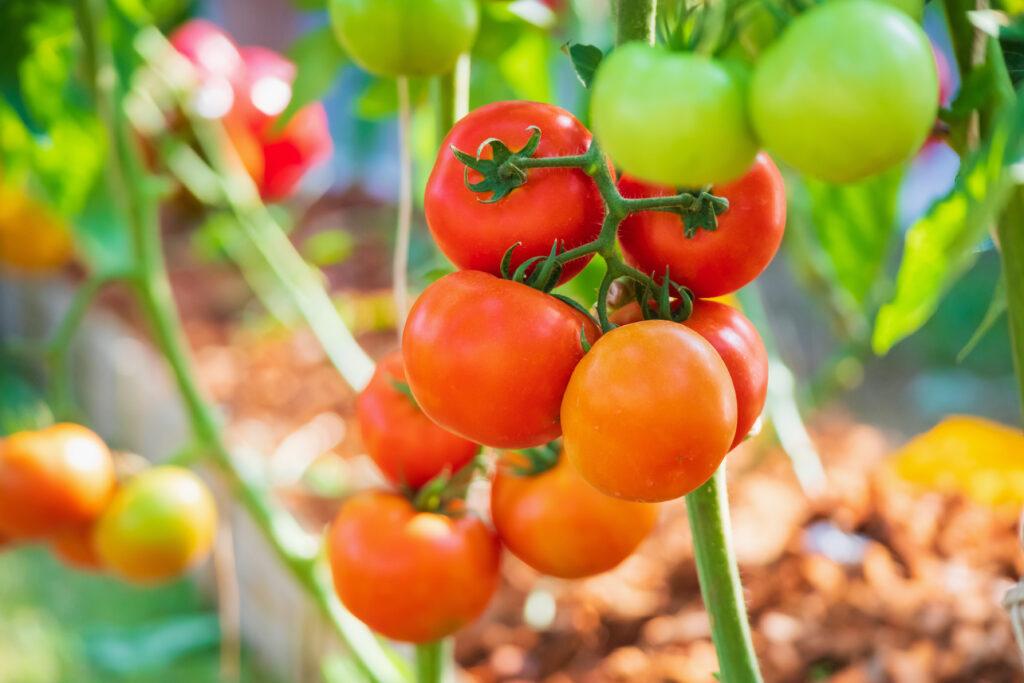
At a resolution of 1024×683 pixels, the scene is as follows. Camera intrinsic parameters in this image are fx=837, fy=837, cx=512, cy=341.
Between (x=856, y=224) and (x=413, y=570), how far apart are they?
1.25 ft

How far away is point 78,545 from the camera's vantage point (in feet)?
2.35

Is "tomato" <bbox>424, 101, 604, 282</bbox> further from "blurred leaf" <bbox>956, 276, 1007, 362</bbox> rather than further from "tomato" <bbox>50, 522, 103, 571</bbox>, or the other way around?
"tomato" <bbox>50, 522, 103, 571</bbox>

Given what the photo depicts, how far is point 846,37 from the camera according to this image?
181mm

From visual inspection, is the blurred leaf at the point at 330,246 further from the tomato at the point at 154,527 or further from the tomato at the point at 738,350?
the tomato at the point at 738,350

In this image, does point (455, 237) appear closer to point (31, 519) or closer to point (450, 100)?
point (450, 100)

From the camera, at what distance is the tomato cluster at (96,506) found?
0.65 meters

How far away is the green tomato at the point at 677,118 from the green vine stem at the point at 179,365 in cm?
53

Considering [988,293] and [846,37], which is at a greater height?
[846,37]

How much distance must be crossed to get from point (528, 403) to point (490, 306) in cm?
3

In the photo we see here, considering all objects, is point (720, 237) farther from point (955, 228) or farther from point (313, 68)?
point (313, 68)

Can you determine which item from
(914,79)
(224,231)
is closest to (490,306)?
(914,79)

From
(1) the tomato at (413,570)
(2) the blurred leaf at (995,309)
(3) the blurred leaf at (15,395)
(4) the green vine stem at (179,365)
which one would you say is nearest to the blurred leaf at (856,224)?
(2) the blurred leaf at (995,309)

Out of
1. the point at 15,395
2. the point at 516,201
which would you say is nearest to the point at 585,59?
the point at 516,201

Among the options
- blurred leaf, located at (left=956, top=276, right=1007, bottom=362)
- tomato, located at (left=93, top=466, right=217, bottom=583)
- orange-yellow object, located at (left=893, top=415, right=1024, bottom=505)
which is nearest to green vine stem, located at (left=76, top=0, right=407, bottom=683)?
tomato, located at (left=93, top=466, right=217, bottom=583)
